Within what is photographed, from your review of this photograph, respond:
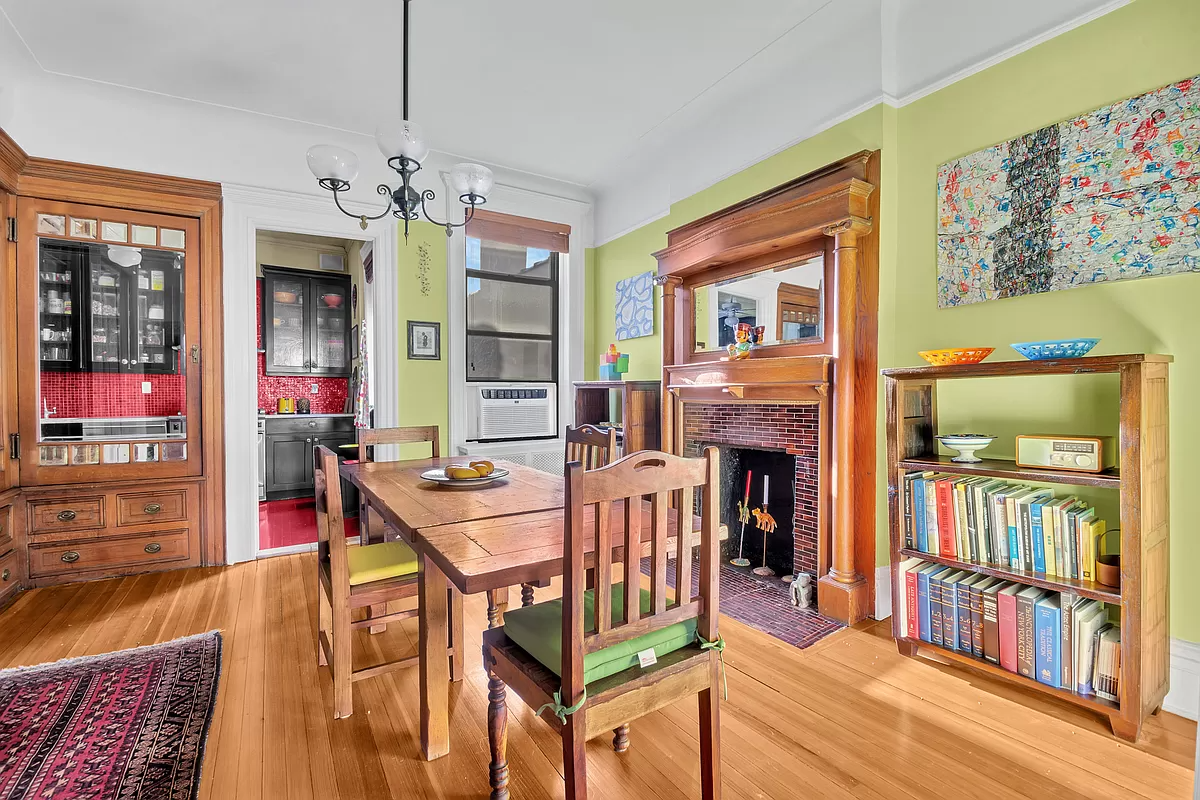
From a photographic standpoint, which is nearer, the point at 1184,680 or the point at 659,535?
the point at 659,535

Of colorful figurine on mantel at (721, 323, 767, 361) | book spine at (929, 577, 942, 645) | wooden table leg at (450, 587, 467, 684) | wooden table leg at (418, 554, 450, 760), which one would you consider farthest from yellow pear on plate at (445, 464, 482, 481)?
book spine at (929, 577, 942, 645)

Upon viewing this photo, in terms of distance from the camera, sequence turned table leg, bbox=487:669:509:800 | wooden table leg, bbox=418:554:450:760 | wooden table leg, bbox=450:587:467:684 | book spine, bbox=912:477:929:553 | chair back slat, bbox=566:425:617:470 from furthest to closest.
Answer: chair back slat, bbox=566:425:617:470 → book spine, bbox=912:477:929:553 → wooden table leg, bbox=450:587:467:684 → wooden table leg, bbox=418:554:450:760 → turned table leg, bbox=487:669:509:800

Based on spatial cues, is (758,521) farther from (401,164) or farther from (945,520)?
(401,164)

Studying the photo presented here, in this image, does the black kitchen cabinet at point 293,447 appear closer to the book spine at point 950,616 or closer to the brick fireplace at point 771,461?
the brick fireplace at point 771,461

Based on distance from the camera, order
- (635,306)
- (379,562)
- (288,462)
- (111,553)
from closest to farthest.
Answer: (379,562) < (111,553) < (635,306) < (288,462)

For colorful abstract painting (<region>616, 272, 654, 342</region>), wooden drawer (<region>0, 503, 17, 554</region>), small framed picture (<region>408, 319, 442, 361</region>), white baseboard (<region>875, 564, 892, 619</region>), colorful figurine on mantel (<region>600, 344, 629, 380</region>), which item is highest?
colorful abstract painting (<region>616, 272, 654, 342</region>)

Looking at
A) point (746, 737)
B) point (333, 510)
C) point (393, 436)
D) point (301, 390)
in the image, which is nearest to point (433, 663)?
point (333, 510)

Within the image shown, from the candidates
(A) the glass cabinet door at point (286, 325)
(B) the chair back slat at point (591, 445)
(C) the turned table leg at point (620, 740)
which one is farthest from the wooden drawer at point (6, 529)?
(C) the turned table leg at point (620, 740)

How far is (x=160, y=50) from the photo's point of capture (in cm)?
278

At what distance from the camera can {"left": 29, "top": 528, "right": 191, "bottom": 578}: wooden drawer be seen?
3.08 metres

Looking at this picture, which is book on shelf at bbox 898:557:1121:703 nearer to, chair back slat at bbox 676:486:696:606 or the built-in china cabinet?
chair back slat at bbox 676:486:696:606

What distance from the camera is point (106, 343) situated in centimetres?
329

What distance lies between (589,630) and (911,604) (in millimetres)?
1671

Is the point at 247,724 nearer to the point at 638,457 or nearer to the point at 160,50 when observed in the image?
the point at 638,457
